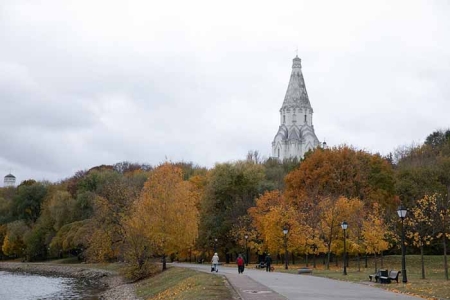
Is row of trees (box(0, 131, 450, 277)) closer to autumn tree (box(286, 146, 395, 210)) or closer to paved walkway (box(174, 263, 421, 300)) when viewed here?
autumn tree (box(286, 146, 395, 210))

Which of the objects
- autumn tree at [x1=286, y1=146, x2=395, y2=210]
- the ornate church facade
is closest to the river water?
autumn tree at [x1=286, y1=146, x2=395, y2=210]

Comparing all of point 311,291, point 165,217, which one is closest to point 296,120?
point 165,217

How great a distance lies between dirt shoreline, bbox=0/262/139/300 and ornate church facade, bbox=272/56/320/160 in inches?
3133

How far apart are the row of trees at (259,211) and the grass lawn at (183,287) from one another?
225 inches

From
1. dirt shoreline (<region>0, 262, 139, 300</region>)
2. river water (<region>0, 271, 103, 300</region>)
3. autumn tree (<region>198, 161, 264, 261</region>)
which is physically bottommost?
river water (<region>0, 271, 103, 300</region>)

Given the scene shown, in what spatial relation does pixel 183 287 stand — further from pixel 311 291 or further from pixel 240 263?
pixel 311 291

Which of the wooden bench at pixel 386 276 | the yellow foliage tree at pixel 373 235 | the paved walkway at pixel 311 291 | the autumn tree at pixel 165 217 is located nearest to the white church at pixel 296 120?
the autumn tree at pixel 165 217

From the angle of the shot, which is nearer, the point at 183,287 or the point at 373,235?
the point at 183,287

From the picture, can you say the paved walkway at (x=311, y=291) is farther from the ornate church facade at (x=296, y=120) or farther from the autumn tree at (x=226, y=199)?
the ornate church facade at (x=296, y=120)

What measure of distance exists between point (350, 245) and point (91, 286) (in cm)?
2407

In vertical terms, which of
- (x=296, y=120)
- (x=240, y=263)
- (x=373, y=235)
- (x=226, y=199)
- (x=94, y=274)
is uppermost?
(x=296, y=120)

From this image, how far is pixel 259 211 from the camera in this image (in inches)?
2238

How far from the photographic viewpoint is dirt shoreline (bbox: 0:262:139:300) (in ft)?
127

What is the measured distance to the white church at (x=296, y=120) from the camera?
5561 inches
